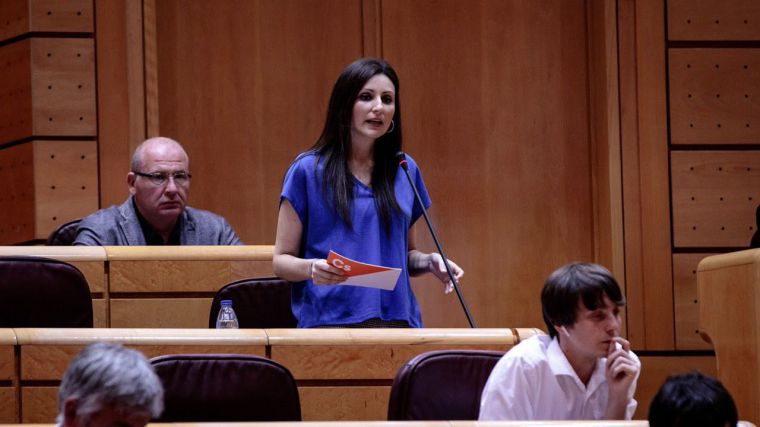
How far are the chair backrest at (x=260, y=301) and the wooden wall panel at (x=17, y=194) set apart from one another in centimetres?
182

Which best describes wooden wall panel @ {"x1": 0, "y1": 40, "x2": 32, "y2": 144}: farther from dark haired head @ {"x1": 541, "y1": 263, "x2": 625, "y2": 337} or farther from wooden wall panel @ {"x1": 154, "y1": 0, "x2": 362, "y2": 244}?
dark haired head @ {"x1": 541, "y1": 263, "x2": 625, "y2": 337}

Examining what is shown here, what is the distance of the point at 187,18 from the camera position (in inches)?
202

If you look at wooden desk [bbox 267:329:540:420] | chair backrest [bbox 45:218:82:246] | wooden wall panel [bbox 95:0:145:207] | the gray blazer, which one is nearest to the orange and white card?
wooden desk [bbox 267:329:540:420]

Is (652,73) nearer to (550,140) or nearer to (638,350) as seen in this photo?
(550,140)

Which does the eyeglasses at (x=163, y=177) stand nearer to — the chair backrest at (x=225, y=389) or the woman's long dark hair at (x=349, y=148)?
the woman's long dark hair at (x=349, y=148)

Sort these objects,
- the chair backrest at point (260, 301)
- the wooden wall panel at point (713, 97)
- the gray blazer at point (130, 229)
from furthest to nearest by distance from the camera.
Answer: the wooden wall panel at point (713, 97)
the gray blazer at point (130, 229)
the chair backrest at point (260, 301)

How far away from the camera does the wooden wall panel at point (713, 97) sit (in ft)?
16.2

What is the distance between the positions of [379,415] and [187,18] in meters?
2.86

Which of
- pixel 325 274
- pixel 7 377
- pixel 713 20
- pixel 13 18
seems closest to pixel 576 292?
pixel 325 274

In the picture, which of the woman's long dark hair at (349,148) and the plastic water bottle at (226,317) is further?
the plastic water bottle at (226,317)

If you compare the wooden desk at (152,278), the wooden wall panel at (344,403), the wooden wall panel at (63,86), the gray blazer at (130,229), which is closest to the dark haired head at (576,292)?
the wooden wall panel at (344,403)

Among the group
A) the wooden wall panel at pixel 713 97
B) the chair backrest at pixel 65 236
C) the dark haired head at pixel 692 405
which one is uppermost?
the wooden wall panel at pixel 713 97

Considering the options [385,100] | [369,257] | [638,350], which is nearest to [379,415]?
[369,257]

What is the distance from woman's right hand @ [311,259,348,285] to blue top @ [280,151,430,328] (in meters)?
0.16
